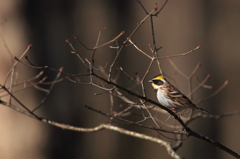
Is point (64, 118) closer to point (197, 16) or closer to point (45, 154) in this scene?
point (45, 154)

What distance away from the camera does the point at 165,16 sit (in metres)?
8.98

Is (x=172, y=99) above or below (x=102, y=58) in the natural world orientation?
below

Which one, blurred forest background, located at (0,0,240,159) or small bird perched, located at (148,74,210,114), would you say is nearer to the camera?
small bird perched, located at (148,74,210,114)

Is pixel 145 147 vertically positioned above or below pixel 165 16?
below

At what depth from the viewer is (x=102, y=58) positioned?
8.59 meters

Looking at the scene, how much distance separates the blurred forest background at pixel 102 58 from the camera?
7887 mm

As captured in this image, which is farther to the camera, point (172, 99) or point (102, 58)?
point (102, 58)

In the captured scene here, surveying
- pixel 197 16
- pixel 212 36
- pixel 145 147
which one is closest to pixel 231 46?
pixel 212 36

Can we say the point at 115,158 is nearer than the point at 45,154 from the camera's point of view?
No

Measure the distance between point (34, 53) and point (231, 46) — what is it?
5.29m

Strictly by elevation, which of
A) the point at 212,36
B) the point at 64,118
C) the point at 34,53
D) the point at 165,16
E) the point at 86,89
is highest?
the point at 165,16

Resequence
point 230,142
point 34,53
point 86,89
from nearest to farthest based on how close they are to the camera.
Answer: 1. point 34,53
2. point 86,89
3. point 230,142

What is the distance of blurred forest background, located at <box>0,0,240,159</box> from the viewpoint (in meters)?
7.89

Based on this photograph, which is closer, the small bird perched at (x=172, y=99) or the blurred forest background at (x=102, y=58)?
the small bird perched at (x=172, y=99)
